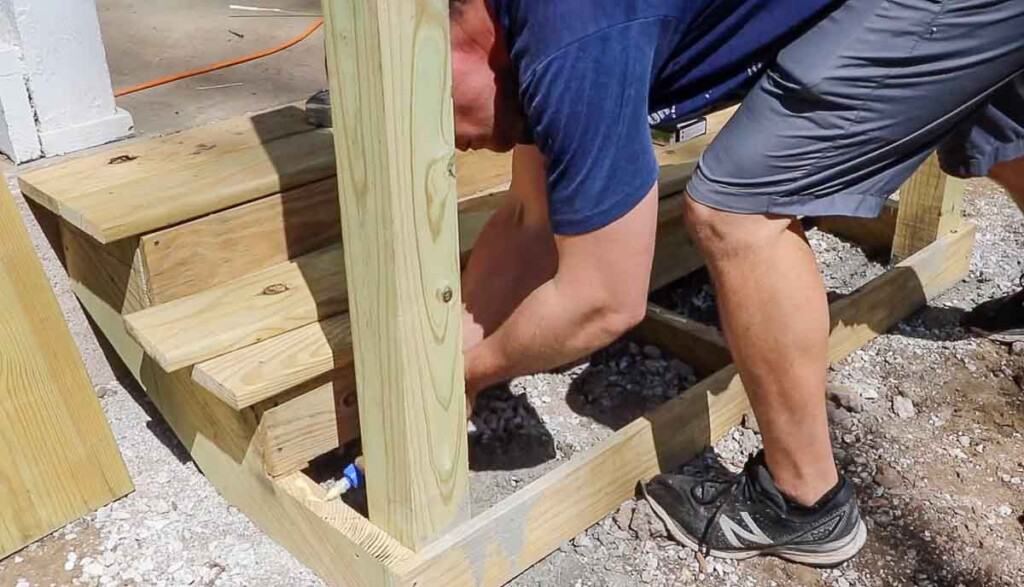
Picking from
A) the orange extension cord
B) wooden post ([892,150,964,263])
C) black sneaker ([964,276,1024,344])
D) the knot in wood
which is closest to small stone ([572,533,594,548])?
the knot in wood

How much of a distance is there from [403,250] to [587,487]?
730 mm

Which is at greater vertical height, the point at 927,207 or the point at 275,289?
the point at 275,289

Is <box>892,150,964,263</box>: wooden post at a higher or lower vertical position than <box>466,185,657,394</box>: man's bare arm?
lower

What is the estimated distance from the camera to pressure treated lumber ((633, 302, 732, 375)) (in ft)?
7.97

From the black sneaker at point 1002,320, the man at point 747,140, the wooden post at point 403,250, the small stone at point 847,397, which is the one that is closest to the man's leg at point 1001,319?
the black sneaker at point 1002,320

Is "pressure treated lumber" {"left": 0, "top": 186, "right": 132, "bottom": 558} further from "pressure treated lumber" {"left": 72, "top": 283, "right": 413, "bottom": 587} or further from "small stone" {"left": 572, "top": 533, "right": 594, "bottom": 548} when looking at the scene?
"small stone" {"left": 572, "top": 533, "right": 594, "bottom": 548}

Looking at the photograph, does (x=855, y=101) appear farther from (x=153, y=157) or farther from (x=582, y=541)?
(x=153, y=157)

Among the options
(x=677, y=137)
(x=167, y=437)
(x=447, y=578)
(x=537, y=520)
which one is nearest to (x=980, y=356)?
(x=677, y=137)

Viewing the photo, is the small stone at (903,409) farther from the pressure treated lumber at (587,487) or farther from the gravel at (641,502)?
the pressure treated lumber at (587,487)

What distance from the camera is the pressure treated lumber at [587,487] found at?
1.77 metres

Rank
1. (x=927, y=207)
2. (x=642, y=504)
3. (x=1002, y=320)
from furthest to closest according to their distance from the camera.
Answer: (x=927, y=207) < (x=1002, y=320) < (x=642, y=504)

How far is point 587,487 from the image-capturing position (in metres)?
1.97

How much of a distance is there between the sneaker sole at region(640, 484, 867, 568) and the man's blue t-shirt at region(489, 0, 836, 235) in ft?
2.46

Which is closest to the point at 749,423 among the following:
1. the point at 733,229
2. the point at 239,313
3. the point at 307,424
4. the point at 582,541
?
the point at 582,541
